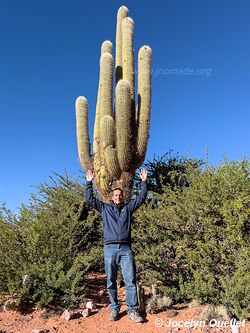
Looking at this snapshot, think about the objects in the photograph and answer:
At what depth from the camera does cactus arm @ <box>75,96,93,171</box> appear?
35.1 ft

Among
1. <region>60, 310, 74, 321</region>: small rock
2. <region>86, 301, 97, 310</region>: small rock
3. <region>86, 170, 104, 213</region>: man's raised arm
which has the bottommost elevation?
<region>60, 310, 74, 321</region>: small rock

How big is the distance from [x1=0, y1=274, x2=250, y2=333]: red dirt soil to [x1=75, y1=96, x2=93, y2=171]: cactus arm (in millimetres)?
5367

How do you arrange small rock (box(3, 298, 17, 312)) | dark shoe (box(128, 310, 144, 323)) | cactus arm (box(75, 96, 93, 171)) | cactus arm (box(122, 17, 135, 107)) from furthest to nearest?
1. cactus arm (box(75, 96, 93, 171))
2. cactus arm (box(122, 17, 135, 107))
3. small rock (box(3, 298, 17, 312))
4. dark shoe (box(128, 310, 144, 323))

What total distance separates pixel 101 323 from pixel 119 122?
217 inches

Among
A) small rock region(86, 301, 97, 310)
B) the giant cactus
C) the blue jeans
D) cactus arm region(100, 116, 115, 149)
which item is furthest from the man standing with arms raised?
cactus arm region(100, 116, 115, 149)

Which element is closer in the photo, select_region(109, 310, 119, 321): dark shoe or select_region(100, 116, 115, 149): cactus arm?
select_region(109, 310, 119, 321): dark shoe

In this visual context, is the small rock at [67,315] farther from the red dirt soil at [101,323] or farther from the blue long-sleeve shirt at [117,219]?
the blue long-sleeve shirt at [117,219]

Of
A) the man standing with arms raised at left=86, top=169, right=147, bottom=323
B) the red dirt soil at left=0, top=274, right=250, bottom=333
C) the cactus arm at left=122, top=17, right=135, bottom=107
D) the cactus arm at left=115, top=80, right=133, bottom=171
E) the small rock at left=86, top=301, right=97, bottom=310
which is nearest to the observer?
the red dirt soil at left=0, top=274, right=250, bottom=333

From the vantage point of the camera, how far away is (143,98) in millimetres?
10141

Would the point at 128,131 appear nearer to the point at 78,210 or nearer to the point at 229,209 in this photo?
the point at 78,210

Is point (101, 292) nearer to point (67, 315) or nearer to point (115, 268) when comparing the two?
point (67, 315)

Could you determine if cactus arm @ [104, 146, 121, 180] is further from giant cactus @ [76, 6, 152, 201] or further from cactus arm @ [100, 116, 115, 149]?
cactus arm @ [100, 116, 115, 149]

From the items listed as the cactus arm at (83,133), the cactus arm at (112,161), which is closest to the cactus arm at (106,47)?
the cactus arm at (83,133)

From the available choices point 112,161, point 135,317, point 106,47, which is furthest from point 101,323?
point 106,47
